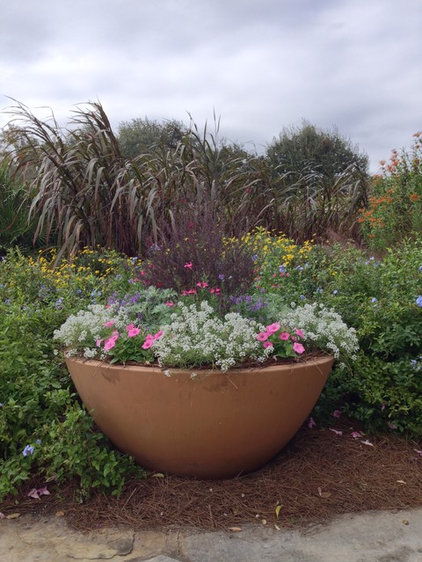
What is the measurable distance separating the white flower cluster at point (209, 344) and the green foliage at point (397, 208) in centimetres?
424

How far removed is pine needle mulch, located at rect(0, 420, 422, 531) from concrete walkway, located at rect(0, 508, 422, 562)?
0.06m

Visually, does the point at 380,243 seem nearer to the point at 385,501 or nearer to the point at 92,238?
the point at 92,238

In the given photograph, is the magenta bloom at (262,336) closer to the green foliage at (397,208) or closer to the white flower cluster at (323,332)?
the white flower cluster at (323,332)

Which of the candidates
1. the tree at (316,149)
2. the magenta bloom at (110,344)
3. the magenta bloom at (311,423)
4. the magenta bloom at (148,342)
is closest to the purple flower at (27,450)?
the magenta bloom at (110,344)

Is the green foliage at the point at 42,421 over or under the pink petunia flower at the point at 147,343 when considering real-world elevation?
under

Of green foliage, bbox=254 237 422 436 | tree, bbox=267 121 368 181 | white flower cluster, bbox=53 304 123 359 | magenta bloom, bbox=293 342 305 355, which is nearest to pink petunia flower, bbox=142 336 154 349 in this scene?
white flower cluster, bbox=53 304 123 359

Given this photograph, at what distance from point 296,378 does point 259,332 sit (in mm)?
271

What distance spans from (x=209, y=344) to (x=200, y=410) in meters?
0.26

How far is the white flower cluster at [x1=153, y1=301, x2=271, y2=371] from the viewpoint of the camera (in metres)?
2.04

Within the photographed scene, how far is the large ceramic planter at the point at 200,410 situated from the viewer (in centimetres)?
203

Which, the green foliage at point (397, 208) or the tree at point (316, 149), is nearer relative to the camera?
the green foliage at point (397, 208)

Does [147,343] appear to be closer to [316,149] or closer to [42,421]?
[42,421]

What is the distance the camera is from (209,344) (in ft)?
6.84

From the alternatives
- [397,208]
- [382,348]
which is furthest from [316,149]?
[382,348]
